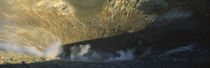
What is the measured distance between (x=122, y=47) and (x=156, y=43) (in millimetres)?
1604

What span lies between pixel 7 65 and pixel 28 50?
3457 millimetres

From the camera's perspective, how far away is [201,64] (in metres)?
4.40

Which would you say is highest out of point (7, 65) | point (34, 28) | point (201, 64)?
point (34, 28)

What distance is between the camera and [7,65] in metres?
3.91

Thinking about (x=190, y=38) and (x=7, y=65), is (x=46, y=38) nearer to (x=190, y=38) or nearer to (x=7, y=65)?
(x=7, y=65)

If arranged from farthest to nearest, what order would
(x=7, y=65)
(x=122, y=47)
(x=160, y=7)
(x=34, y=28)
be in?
(x=122, y=47)
(x=34, y=28)
(x=160, y=7)
(x=7, y=65)

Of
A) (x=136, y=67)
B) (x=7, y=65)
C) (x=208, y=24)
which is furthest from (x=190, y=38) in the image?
(x=7, y=65)

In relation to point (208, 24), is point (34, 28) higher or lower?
higher

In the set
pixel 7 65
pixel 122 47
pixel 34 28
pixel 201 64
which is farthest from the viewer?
pixel 122 47

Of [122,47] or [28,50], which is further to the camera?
[122,47]

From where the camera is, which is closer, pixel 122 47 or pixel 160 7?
pixel 160 7

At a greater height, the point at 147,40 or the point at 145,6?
the point at 145,6

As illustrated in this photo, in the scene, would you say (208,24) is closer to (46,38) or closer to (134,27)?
(134,27)

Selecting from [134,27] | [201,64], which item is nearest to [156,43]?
[134,27]
